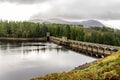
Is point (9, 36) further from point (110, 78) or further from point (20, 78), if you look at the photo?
point (110, 78)

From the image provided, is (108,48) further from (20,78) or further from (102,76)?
(102,76)

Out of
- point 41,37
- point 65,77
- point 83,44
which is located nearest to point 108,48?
point 83,44

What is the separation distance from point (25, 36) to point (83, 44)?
264 ft

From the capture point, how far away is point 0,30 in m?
198

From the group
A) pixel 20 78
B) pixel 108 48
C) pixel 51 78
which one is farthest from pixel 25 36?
pixel 51 78

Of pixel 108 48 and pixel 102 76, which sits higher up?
pixel 102 76

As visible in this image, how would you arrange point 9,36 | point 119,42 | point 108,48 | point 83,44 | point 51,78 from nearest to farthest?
point 51,78
point 108,48
point 83,44
point 119,42
point 9,36

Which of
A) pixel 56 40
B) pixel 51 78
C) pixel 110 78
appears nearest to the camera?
pixel 110 78

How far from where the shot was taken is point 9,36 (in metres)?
195

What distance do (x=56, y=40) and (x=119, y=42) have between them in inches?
1737

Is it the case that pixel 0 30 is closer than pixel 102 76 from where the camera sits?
No

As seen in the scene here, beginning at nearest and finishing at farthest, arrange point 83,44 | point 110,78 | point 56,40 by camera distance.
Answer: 1. point 110,78
2. point 83,44
3. point 56,40

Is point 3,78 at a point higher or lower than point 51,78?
lower

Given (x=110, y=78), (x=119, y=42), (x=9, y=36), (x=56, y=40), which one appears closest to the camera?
(x=110, y=78)
